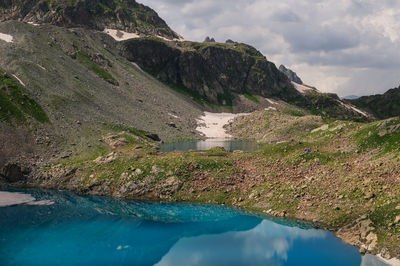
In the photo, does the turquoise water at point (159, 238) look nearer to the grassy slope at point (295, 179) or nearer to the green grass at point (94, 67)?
the grassy slope at point (295, 179)

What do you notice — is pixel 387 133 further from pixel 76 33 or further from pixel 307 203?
pixel 76 33

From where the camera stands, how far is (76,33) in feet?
627

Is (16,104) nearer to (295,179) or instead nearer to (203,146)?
(203,146)

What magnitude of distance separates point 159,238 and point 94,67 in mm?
150920

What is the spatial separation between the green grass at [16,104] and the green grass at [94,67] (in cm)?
6923

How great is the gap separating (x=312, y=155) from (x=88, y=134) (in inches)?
2557

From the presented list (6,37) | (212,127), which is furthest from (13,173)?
(212,127)

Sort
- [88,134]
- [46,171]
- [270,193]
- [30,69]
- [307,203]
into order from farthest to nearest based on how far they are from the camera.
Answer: [30,69] < [88,134] < [46,171] < [270,193] < [307,203]

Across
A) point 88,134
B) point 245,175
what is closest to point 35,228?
point 245,175

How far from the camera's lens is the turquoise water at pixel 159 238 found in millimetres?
28109

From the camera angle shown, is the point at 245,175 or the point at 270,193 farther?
the point at 245,175

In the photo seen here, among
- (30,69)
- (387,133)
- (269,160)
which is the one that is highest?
(30,69)

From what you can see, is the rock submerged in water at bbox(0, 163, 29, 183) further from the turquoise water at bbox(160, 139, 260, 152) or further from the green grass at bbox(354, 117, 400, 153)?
the green grass at bbox(354, 117, 400, 153)

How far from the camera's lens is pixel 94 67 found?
16562cm
